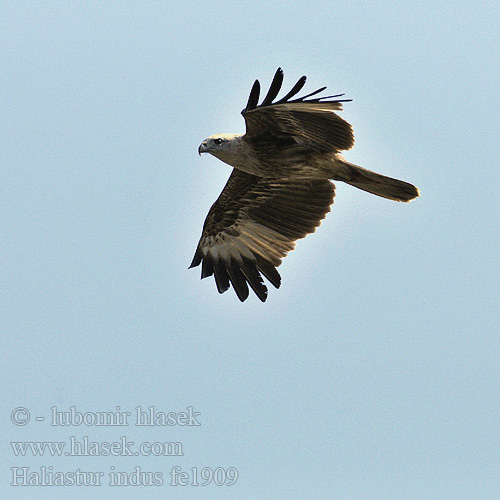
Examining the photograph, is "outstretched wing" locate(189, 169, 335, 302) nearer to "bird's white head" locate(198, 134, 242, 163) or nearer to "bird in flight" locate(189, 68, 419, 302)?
"bird in flight" locate(189, 68, 419, 302)

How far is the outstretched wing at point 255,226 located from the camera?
12.7 meters

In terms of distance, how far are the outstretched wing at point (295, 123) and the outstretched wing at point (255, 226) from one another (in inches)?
36.6

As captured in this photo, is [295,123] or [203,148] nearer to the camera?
[295,123]

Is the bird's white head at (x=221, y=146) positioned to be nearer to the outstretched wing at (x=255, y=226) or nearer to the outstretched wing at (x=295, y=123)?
the outstretched wing at (x=295, y=123)

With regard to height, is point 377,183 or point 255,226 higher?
point 377,183

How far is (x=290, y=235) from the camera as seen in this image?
12.9 m

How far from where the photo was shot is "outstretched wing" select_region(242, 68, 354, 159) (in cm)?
1082

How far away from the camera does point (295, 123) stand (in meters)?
11.3

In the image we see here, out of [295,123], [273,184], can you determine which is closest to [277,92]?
[295,123]

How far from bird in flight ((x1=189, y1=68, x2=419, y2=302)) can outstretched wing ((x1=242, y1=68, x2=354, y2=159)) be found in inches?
0.5

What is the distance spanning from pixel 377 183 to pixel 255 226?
6.95 ft

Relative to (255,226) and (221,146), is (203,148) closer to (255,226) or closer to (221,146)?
(221,146)

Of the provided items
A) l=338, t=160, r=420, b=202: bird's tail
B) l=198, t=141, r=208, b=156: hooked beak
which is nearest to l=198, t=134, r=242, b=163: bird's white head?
l=198, t=141, r=208, b=156: hooked beak

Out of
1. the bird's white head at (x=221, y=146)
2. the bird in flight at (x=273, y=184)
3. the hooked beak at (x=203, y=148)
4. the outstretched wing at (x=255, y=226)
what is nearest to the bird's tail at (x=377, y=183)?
the bird in flight at (x=273, y=184)
